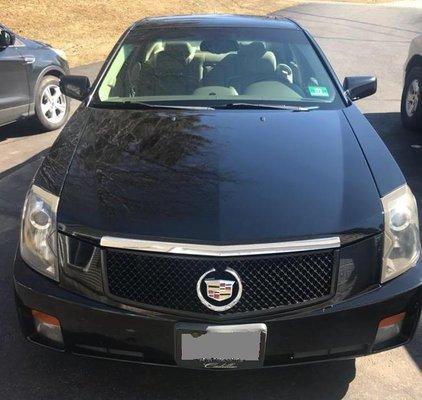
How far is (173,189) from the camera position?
2510 mm

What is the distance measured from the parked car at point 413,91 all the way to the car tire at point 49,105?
4.44 metres

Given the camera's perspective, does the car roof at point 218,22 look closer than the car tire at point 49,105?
Yes

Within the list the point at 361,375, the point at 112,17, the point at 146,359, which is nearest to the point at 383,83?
the point at 361,375

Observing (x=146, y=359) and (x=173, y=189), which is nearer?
(x=146, y=359)

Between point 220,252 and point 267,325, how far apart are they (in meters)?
0.35

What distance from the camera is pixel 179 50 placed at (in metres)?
4.08

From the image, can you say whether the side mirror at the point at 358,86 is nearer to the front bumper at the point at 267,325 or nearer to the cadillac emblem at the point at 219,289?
Answer: the front bumper at the point at 267,325

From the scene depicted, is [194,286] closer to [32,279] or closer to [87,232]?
[87,232]

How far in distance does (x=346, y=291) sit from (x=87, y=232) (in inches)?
42.7

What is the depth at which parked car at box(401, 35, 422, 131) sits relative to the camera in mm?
6957

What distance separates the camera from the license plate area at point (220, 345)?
219 cm

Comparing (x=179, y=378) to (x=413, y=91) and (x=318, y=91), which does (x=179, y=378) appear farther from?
(x=413, y=91)

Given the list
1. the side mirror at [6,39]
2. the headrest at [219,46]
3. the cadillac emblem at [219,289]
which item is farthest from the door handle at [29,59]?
the cadillac emblem at [219,289]

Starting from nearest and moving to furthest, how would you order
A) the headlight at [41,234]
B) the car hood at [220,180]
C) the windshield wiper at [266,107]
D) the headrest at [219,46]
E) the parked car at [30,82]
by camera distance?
the car hood at [220,180] < the headlight at [41,234] < the windshield wiper at [266,107] < the headrest at [219,46] < the parked car at [30,82]
